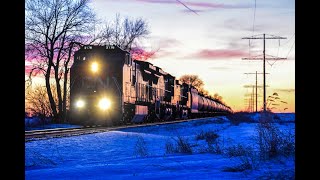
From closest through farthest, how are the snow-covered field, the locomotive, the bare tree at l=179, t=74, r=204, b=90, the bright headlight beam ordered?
the snow-covered field, the locomotive, the bright headlight beam, the bare tree at l=179, t=74, r=204, b=90

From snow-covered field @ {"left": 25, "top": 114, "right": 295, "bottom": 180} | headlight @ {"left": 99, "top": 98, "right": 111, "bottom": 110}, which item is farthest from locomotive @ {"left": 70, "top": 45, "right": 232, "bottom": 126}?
snow-covered field @ {"left": 25, "top": 114, "right": 295, "bottom": 180}

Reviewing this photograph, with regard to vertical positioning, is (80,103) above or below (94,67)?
below

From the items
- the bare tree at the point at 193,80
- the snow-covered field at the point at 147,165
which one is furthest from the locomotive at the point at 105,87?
the bare tree at the point at 193,80

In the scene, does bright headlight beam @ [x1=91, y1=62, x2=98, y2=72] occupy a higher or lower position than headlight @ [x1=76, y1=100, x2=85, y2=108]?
higher

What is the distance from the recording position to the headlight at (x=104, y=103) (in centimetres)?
2470

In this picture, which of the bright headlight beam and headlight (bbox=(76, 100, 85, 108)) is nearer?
headlight (bbox=(76, 100, 85, 108))

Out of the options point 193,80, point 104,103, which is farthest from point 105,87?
point 193,80

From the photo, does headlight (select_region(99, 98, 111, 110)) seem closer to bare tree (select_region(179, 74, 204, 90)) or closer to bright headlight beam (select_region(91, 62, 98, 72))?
bright headlight beam (select_region(91, 62, 98, 72))

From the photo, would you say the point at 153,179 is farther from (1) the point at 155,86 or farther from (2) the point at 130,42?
(2) the point at 130,42

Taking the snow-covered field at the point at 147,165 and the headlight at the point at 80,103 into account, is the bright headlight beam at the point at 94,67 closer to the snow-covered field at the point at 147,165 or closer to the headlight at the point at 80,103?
the headlight at the point at 80,103

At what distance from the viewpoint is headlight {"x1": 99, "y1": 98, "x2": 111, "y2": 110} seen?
81.0ft

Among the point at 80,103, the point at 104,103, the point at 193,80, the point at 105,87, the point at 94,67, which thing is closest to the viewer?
the point at 80,103

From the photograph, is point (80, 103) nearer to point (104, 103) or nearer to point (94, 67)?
point (104, 103)

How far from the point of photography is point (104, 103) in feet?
81.3
